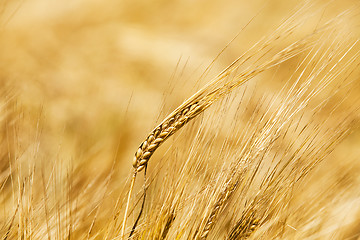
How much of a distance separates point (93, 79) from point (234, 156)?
1104 mm

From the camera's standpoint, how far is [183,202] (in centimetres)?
64

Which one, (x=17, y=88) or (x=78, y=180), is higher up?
(x=17, y=88)

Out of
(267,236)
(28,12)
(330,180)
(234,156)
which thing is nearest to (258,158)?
(234,156)

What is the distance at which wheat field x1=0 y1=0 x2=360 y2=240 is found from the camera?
0.59m

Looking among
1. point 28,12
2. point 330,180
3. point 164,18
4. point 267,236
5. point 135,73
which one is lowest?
point 267,236

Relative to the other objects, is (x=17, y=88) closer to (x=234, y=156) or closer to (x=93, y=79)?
(x=93, y=79)

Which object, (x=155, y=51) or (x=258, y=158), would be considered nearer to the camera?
(x=258, y=158)

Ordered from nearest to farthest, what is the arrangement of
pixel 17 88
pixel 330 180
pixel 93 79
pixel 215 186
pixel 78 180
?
pixel 215 186
pixel 330 180
pixel 78 180
pixel 17 88
pixel 93 79

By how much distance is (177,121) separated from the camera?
1.76 feet

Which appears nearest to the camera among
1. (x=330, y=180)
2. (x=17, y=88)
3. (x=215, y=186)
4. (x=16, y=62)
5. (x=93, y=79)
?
(x=215, y=186)

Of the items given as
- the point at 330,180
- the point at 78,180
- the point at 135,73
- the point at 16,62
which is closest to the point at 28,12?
the point at 16,62

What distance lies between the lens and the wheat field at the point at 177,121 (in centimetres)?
59

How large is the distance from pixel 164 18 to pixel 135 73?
0.33m

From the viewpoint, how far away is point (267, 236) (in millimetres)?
688
